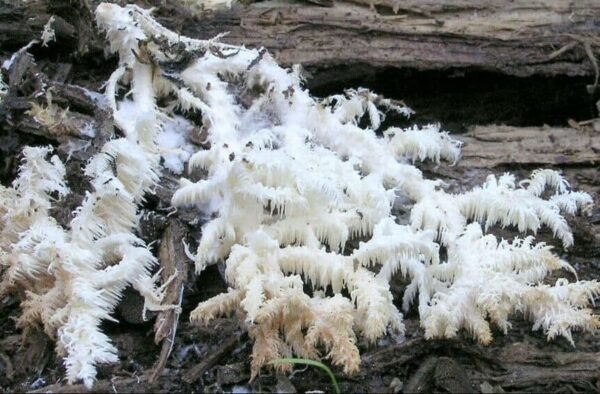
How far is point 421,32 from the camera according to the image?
200 inches

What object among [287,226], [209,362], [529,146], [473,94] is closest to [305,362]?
[209,362]

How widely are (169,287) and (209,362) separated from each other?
1.57ft

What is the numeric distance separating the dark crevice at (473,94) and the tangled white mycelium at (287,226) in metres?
0.69

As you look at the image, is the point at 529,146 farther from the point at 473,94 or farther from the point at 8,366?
the point at 8,366

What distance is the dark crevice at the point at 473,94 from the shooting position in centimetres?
502

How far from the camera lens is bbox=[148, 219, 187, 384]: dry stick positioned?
3.34m

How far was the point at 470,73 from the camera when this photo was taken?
5.02 meters

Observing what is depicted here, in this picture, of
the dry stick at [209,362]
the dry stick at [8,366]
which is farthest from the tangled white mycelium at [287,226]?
the dry stick at [8,366]

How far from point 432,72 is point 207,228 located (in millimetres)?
2189

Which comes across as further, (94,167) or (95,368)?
(94,167)

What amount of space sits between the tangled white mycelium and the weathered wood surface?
69 cm

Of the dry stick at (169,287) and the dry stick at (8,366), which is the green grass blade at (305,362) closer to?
the dry stick at (169,287)

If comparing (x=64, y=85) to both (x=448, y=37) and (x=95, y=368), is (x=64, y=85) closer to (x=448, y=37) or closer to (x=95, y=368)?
(x=95, y=368)

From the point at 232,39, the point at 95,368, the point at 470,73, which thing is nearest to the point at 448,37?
the point at 470,73
